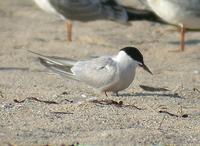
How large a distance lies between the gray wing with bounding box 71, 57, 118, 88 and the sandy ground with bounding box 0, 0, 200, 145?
129 millimetres

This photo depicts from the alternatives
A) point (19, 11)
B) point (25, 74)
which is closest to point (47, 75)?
point (25, 74)

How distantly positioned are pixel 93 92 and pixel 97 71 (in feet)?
1.24

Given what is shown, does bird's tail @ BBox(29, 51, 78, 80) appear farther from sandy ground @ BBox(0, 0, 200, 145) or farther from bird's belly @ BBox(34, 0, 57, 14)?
bird's belly @ BBox(34, 0, 57, 14)

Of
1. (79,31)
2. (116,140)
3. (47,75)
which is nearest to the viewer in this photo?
(116,140)

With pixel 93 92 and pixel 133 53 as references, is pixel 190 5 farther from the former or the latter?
pixel 133 53

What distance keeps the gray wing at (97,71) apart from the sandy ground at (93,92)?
0.42 ft

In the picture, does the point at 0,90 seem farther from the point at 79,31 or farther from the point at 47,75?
the point at 79,31

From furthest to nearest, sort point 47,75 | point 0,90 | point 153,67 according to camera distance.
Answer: point 153,67 < point 47,75 < point 0,90

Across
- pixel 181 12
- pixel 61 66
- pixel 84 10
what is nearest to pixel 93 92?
pixel 61 66

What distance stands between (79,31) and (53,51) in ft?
6.48

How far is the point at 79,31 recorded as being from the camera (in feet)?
38.8

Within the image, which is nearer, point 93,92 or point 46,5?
point 93,92

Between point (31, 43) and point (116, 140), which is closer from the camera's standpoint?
point (116, 140)

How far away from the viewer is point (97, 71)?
257 inches
